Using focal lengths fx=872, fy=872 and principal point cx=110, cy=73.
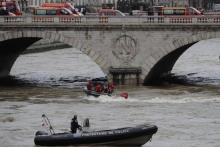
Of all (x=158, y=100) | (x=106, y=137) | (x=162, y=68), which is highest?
(x=106, y=137)

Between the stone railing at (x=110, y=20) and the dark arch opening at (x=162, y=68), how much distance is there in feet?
10.9

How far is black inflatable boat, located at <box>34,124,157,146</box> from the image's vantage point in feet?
146

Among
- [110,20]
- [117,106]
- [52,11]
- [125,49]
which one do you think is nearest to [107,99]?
[117,106]

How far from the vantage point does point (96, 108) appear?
58812mm

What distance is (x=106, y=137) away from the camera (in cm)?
4456

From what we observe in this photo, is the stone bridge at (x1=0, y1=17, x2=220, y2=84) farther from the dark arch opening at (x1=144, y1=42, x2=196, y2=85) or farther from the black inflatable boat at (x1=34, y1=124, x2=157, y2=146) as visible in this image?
the black inflatable boat at (x1=34, y1=124, x2=157, y2=146)

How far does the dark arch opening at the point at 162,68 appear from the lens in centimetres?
6975

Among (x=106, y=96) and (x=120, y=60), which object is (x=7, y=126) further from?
(x=120, y=60)

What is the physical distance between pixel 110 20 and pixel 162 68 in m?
8.66

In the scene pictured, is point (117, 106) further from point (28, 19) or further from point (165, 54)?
point (28, 19)

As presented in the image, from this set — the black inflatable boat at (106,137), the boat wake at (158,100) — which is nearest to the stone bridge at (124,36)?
the boat wake at (158,100)

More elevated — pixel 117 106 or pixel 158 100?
pixel 158 100

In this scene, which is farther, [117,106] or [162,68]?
[162,68]

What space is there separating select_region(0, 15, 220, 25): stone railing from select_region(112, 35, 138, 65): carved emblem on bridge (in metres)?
1.37
